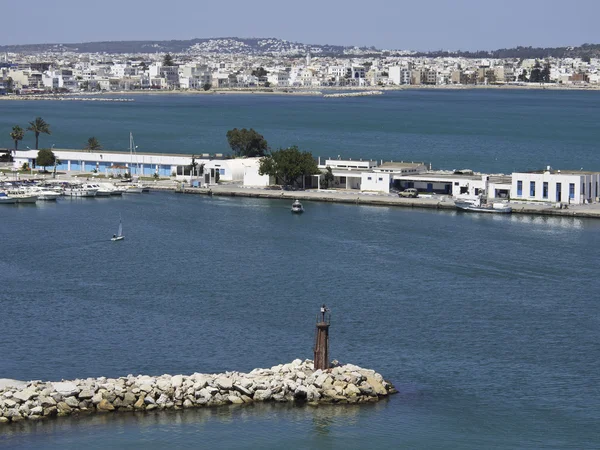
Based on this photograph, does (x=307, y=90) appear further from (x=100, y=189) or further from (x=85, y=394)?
(x=85, y=394)

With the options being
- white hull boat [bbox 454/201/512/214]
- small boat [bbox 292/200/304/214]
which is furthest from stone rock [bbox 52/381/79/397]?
white hull boat [bbox 454/201/512/214]

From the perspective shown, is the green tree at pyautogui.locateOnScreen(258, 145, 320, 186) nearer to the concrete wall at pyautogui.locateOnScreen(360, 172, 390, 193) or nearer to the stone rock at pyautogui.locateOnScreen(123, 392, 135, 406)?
the concrete wall at pyautogui.locateOnScreen(360, 172, 390, 193)

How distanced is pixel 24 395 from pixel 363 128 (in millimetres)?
55694

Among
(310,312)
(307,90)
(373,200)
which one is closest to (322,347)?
(310,312)

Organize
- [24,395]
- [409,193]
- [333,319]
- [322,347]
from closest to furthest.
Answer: [24,395], [322,347], [333,319], [409,193]

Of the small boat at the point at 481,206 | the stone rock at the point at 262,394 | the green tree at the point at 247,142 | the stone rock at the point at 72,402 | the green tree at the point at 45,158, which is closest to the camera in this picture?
the stone rock at the point at 72,402

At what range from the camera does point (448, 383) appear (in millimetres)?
14508

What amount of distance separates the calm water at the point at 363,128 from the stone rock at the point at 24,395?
3078 centimetres

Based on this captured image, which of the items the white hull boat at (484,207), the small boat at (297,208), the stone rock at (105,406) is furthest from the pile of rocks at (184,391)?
the white hull boat at (484,207)

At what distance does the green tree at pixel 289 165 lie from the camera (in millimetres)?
34062

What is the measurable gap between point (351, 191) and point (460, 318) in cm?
1607

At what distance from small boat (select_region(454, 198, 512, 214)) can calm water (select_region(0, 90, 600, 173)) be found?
38.7 feet

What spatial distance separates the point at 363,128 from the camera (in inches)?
2675

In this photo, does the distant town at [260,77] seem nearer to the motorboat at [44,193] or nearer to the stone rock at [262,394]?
the motorboat at [44,193]
